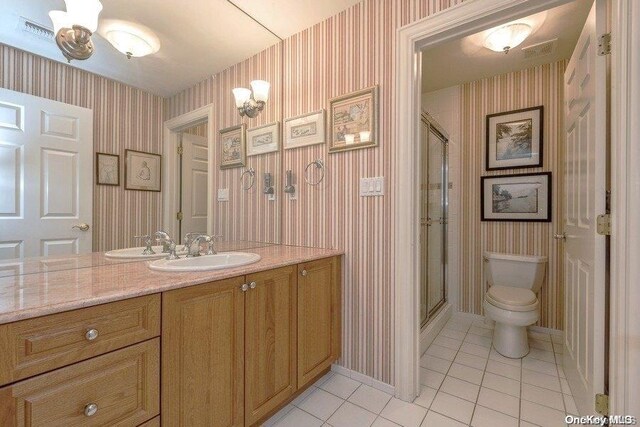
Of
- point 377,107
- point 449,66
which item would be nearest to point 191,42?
point 377,107

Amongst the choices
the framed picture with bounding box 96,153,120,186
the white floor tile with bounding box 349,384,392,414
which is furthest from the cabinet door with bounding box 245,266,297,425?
the framed picture with bounding box 96,153,120,186

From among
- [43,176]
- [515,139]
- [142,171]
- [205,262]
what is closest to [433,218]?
[515,139]

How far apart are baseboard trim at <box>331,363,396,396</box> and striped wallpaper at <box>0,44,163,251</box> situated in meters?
1.41

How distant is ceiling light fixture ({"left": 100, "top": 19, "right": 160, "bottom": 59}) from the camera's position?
1232 mm

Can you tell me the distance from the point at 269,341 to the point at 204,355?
343 millimetres

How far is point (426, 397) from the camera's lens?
1.59m

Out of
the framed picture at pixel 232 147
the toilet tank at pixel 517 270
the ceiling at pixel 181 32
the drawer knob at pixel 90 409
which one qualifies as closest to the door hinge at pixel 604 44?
the ceiling at pixel 181 32

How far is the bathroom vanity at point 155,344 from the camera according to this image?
0.71m

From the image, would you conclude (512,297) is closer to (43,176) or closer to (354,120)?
(354,120)

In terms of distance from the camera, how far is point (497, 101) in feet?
8.84

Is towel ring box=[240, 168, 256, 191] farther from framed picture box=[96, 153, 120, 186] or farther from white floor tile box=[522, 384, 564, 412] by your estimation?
white floor tile box=[522, 384, 564, 412]

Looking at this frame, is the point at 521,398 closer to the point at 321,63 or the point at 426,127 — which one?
the point at 426,127

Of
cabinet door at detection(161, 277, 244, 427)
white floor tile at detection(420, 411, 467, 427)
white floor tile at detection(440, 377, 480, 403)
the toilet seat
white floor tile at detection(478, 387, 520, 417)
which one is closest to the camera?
cabinet door at detection(161, 277, 244, 427)

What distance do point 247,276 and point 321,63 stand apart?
61.1 inches
